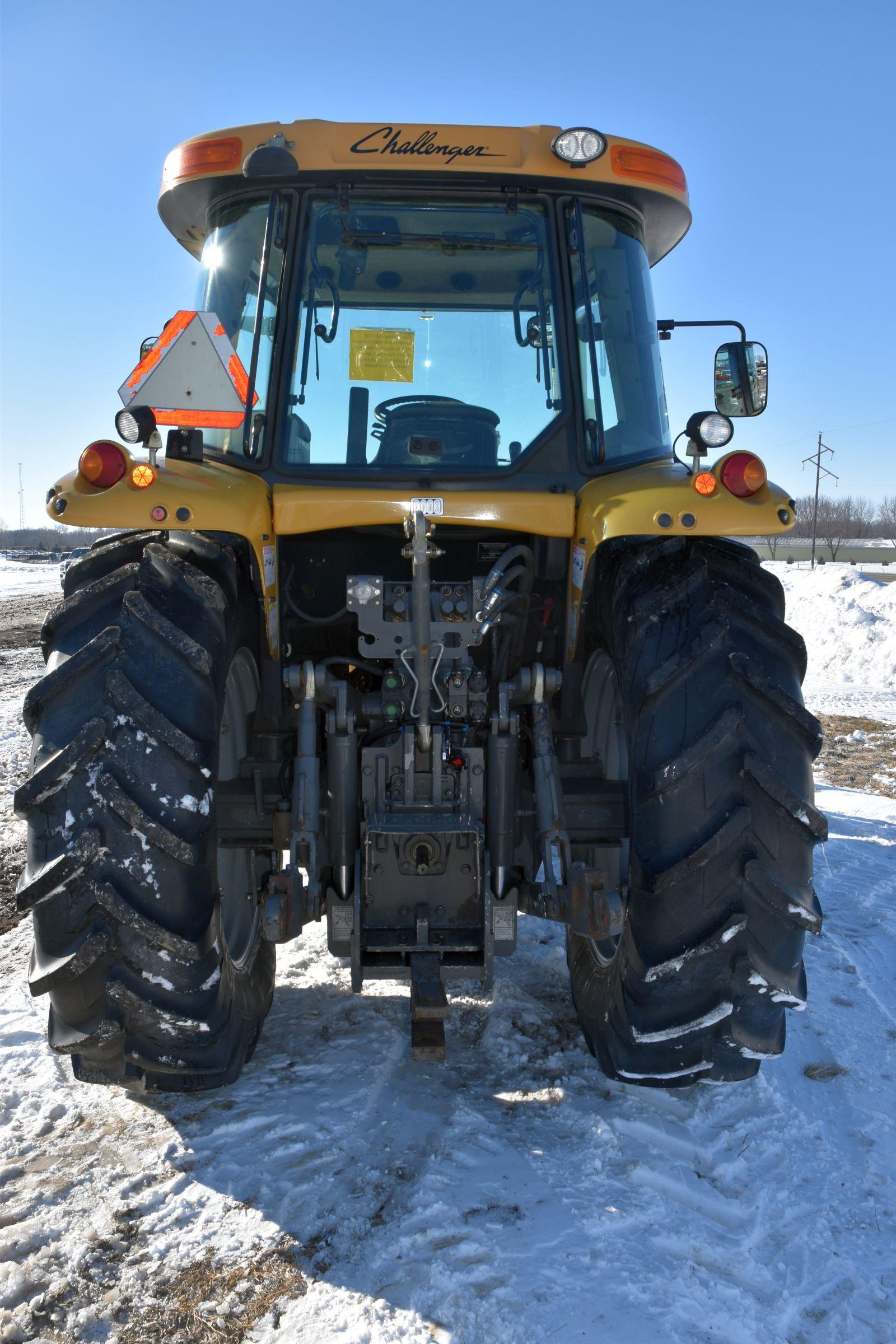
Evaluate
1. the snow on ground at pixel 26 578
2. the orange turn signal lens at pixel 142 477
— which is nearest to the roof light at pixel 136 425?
the orange turn signal lens at pixel 142 477

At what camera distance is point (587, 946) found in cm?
360

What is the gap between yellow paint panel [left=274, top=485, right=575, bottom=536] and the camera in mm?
3080

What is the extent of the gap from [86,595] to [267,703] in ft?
2.93

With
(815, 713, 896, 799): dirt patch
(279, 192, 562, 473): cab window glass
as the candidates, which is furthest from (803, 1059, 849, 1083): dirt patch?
(815, 713, 896, 799): dirt patch

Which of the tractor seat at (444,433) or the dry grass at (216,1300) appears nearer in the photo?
the dry grass at (216,1300)

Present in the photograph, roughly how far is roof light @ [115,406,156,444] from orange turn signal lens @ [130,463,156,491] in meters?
0.16

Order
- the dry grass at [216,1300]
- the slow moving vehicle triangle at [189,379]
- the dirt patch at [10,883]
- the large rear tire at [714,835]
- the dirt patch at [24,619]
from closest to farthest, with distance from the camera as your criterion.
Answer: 1. the dry grass at [216,1300]
2. the large rear tire at [714,835]
3. the slow moving vehicle triangle at [189,379]
4. the dirt patch at [10,883]
5. the dirt patch at [24,619]

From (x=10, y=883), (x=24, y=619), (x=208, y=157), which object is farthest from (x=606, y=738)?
(x=24, y=619)

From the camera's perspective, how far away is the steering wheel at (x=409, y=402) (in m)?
3.41

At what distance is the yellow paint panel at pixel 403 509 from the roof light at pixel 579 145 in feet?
3.79

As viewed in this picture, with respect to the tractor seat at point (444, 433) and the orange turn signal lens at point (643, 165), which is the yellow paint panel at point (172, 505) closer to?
the tractor seat at point (444, 433)

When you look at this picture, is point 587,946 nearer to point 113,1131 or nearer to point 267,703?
point 267,703

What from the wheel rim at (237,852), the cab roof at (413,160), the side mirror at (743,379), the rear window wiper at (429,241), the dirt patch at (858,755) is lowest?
the dirt patch at (858,755)

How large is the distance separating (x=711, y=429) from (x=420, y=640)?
109 cm
